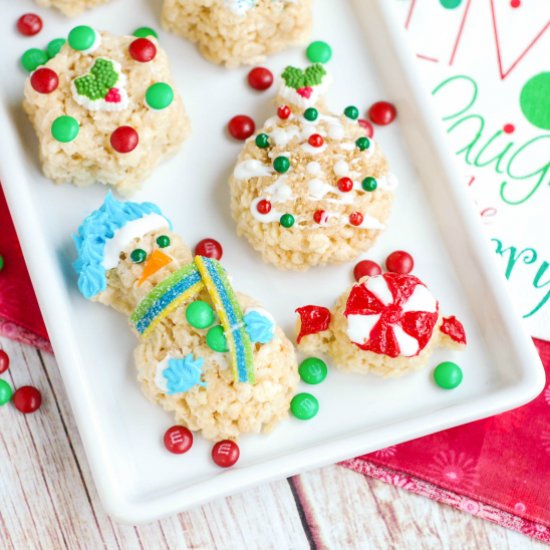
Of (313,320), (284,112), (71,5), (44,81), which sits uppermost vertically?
(71,5)

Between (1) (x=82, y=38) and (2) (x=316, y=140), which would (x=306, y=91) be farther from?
(1) (x=82, y=38)

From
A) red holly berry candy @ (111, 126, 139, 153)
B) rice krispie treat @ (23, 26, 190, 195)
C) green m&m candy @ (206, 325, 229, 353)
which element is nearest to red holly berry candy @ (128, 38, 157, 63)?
rice krispie treat @ (23, 26, 190, 195)

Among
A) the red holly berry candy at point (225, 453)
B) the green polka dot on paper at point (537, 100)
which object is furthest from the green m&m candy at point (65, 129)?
the green polka dot on paper at point (537, 100)

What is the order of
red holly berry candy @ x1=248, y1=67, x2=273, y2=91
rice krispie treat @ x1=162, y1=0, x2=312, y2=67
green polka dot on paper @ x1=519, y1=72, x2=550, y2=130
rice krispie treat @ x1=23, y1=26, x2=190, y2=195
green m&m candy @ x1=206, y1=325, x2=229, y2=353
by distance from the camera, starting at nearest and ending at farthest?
green m&m candy @ x1=206, y1=325, x2=229, y2=353 → rice krispie treat @ x1=23, y1=26, x2=190, y2=195 → rice krispie treat @ x1=162, y1=0, x2=312, y2=67 → red holly berry candy @ x1=248, y1=67, x2=273, y2=91 → green polka dot on paper @ x1=519, y1=72, x2=550, y2=130

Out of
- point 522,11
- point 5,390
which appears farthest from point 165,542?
point 522,11

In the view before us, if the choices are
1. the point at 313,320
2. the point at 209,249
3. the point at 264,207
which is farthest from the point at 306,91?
the point at 313,320

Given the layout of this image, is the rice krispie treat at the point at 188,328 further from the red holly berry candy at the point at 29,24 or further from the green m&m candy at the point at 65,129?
the red holly berry candy at the point at 29,24

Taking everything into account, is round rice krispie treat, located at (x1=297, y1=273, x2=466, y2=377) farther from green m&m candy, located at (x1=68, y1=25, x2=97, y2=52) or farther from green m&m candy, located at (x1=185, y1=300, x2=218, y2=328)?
green m&m candy, located at (x1=68, y1=25, x2=97, y2=52)

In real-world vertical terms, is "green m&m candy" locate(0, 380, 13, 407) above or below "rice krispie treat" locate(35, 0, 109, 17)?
below
